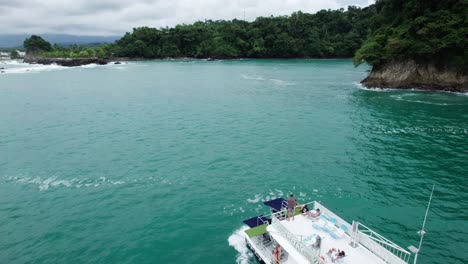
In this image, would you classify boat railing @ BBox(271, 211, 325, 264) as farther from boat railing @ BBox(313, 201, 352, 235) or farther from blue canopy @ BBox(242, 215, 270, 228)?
boat railing @ BBox(313, 201, 352, 235)

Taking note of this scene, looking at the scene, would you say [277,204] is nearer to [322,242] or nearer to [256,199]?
[256,199]

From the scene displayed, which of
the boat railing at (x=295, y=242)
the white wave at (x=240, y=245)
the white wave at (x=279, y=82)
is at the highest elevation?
the white wave at (x=279, y=82)

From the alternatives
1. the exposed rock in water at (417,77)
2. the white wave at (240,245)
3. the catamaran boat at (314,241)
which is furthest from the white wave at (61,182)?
the exposed rock in water at (417,77)

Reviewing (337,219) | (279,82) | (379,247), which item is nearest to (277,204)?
(337,219)

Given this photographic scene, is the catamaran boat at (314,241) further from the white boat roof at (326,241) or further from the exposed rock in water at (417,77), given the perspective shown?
the exposed rock in water at (417,77)

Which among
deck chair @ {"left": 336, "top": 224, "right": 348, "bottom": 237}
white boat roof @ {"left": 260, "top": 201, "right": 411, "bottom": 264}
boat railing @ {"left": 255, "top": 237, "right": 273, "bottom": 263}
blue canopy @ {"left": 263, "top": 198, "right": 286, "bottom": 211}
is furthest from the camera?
blue canopy @ {"left": 263, "top": 198, "right": 286, "bottom": 211}

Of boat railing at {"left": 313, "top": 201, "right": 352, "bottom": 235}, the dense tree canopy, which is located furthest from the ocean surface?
the dense tree canopy

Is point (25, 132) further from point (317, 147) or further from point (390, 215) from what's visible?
point (390, 215)
